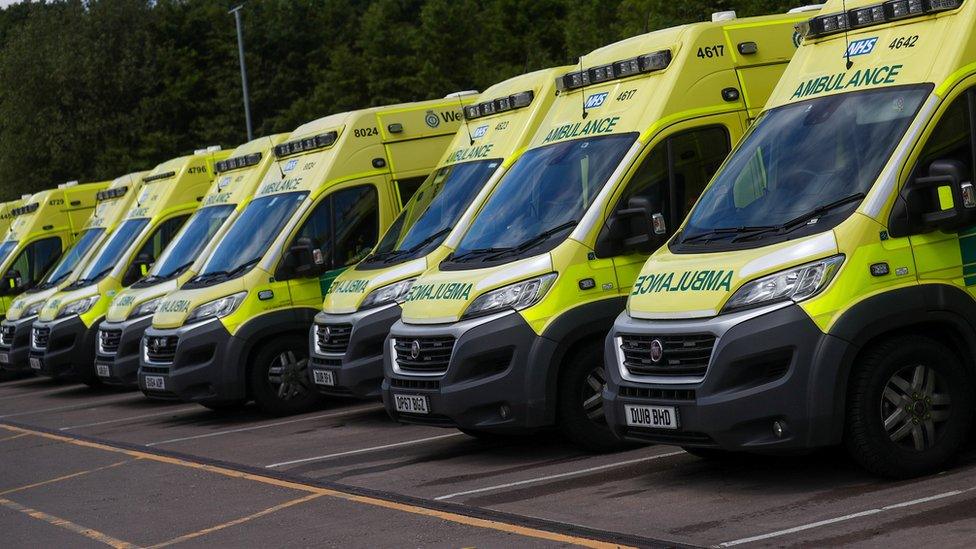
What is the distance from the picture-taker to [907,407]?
327 inches

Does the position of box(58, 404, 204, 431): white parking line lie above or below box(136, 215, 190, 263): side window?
below

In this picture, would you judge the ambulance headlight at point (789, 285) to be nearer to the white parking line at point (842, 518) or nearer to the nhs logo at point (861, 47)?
the white parking line at point (842, 518)

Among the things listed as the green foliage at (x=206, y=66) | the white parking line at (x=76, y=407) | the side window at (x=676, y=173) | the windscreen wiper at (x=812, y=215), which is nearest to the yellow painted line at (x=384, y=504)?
the windscreen wiper at (x=812, y=215)

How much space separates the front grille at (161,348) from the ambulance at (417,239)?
1936mm

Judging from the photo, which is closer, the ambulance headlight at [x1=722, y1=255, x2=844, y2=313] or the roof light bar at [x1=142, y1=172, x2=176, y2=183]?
the ambulance headlight at [x1=722, y1=255, x2=844, y2=313]

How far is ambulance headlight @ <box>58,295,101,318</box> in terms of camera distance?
19375 millimetres

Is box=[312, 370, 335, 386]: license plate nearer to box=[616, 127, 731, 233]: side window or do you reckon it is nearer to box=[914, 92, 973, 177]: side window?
box=[616, 127, 731, 233]: side window

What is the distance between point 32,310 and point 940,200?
1580 centimetres

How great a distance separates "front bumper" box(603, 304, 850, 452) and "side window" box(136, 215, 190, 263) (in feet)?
40.0

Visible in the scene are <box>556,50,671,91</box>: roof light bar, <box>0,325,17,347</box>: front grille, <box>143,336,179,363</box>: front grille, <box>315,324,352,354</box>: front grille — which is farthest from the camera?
<box>0,325,17,347</box>: front grille

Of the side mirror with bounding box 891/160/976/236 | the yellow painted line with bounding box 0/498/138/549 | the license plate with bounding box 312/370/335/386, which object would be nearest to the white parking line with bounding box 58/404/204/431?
the license plate with bounding box 312/370/335/386

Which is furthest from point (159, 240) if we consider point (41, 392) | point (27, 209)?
point (27, 209)

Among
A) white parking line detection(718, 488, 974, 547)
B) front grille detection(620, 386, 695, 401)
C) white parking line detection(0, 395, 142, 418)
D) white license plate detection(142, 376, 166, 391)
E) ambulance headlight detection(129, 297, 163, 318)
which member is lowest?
white parking line detection(718, 488, 974, 547)

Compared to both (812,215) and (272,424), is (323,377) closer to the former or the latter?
(272,424)
